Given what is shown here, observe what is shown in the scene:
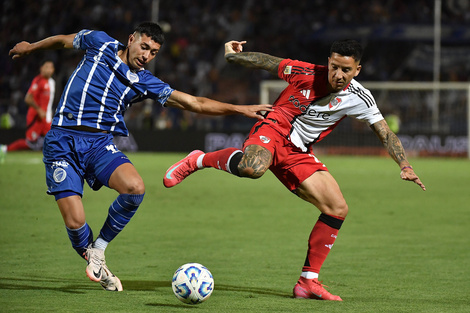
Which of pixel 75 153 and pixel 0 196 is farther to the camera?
pixel 0 196

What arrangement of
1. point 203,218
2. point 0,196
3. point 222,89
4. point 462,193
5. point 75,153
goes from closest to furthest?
1. point 75,153
2. point 203,218
3. point 0,196
4. point 462,193
5. point 222,89

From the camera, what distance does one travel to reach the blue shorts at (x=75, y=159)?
19.0 feet

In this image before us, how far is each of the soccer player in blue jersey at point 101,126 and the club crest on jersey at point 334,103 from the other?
65 centimetres

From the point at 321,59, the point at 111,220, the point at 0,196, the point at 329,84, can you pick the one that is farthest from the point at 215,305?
the point at 321,59

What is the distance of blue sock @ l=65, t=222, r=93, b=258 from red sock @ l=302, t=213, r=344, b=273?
5.76 ft

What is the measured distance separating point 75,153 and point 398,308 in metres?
2.74

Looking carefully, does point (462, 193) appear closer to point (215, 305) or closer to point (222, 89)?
point (215, 305)

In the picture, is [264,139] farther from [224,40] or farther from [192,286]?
[224,40]

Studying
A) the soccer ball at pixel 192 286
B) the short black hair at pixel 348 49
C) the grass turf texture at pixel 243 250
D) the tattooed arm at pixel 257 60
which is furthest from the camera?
the tattooed arm at pixel 257 60

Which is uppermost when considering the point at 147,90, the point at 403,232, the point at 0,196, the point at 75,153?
the point at 147,90

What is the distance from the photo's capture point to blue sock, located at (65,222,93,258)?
5.80 meters

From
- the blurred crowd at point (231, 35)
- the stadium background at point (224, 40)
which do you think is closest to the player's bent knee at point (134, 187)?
the stadium background at point (224, 40)

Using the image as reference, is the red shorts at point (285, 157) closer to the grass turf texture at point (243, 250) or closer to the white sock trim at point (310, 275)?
the white sock trim at point (310, 275)

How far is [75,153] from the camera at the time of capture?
5855 mm
